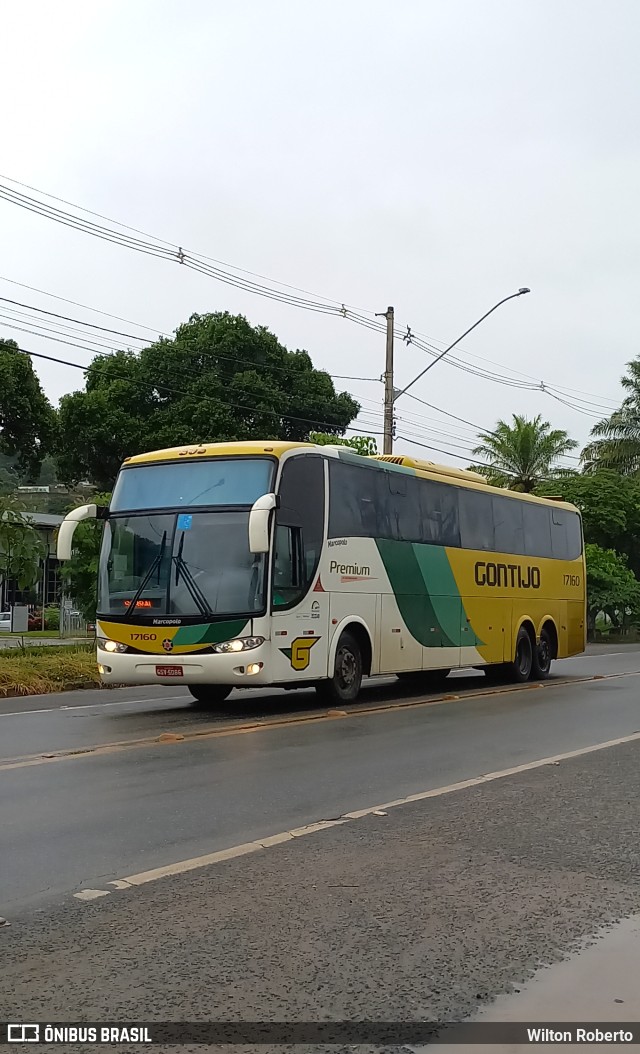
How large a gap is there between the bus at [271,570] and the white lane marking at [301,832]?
4.62m

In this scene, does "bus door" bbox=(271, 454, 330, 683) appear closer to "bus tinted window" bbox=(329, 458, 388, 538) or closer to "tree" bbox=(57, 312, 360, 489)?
"bus tinted window" bbox=(329, 458, 388, 538)

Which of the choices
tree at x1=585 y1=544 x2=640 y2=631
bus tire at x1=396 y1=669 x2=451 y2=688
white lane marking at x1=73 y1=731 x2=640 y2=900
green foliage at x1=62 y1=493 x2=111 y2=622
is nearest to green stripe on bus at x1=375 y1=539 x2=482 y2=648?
bus tire at x1=396 y1=669 x2=451 y2=688

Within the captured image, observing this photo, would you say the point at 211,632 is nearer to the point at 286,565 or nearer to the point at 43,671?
the point at 286,565

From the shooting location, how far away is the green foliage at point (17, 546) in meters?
18.8

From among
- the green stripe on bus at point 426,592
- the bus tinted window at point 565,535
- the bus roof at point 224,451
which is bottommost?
the green stripe on bus at point 426,592

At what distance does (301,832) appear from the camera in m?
7.11

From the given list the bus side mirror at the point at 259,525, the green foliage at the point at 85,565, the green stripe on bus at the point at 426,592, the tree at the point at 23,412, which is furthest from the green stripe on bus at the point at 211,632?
the tree at the point at 23,412

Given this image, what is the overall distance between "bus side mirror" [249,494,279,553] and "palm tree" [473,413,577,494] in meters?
33.6

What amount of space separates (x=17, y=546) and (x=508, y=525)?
8838 millimetres

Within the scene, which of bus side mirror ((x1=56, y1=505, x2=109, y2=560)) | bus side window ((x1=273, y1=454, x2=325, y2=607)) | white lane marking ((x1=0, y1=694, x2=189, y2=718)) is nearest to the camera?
bus side window ((x1=273, y1=454, x2=325, y2=607))

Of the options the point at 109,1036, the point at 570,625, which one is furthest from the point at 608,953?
the point at 570,625

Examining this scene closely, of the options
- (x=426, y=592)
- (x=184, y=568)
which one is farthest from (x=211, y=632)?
(x=426, y=592)

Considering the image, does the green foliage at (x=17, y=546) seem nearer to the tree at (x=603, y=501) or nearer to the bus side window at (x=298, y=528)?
the bus side window at (x=298, y=528)

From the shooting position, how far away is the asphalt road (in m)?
4.41
